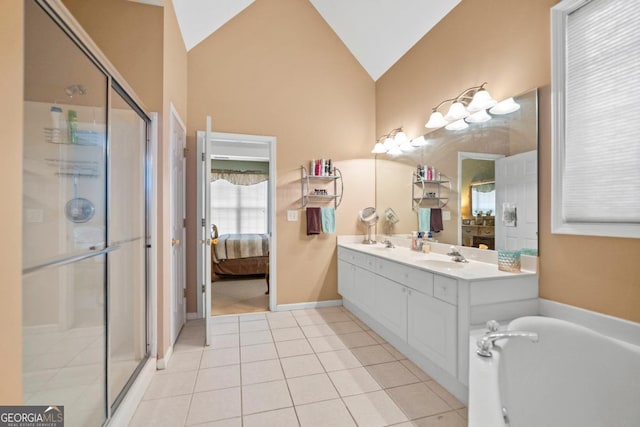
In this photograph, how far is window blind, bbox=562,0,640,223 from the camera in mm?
1383

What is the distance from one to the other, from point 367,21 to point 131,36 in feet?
7.91

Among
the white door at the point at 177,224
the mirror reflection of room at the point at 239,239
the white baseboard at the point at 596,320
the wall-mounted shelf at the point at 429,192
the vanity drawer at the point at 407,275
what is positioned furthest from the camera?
the mirror reflection of room at the point at 239,239

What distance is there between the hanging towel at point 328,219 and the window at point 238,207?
12.3 ft

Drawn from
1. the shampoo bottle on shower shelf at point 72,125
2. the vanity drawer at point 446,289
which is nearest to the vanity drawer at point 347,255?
the vanity drawer at point 446,289

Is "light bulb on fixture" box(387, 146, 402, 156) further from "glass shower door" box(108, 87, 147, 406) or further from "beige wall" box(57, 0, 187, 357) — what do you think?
"glass shower door" box(108, 87, 147, 406)

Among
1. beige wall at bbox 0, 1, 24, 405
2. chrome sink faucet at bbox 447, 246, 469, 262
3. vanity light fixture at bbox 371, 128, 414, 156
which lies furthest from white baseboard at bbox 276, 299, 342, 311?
beige wall at bbox 0, 1, 24, 405

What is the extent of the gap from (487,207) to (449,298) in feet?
2.86

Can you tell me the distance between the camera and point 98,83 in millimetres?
1484

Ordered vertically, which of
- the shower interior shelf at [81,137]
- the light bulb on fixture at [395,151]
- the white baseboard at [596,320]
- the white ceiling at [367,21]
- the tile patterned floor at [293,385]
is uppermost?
the white ceiling at [367,21]

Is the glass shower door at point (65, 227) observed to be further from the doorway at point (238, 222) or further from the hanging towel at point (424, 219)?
the hanging towel at point (424, 219)

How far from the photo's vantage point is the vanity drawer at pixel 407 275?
1979mm

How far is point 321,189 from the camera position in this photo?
3.56m

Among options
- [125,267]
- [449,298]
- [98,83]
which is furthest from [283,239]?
[98,83]

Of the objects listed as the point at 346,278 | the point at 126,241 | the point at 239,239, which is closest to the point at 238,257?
the point at 239,239
